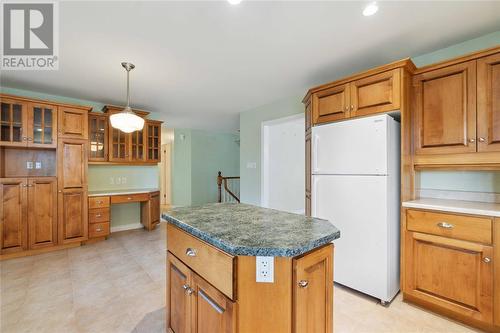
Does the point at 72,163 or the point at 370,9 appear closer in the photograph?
the point at 370,9

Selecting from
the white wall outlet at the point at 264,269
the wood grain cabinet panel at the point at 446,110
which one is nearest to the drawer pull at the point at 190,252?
the white wall outlet at the point at 264,269

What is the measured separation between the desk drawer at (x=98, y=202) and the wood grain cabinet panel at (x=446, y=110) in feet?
14.2

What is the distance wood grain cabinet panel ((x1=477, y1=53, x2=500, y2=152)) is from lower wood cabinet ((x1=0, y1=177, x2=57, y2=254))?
193 inches

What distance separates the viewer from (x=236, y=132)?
7.10 metres

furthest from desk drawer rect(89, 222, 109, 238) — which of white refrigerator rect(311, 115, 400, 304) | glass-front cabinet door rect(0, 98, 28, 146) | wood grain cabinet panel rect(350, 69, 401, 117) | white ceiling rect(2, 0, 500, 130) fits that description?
wood grain cabinet panel rect(350, 69, 401, 117)

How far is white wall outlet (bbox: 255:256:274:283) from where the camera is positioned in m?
0.91

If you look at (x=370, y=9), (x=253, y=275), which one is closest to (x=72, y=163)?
(x=253, y=275)

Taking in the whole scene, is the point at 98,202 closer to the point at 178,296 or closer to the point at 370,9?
the point at 178,296

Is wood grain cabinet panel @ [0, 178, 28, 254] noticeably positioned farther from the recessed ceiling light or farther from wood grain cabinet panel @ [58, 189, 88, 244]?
the recessed ceiling light

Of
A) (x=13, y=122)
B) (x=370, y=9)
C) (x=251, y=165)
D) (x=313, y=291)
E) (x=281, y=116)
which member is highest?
(x=370, y=9)

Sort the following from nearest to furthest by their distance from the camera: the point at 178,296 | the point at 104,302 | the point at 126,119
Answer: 1. the point at 178,296
2. the point at 104,302
3. the point at 126,119

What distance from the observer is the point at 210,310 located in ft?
3.51

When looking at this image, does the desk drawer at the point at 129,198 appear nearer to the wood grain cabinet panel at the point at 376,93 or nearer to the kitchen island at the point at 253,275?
the kitchen island at the point at 253,275

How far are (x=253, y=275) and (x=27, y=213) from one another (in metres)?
3.68
